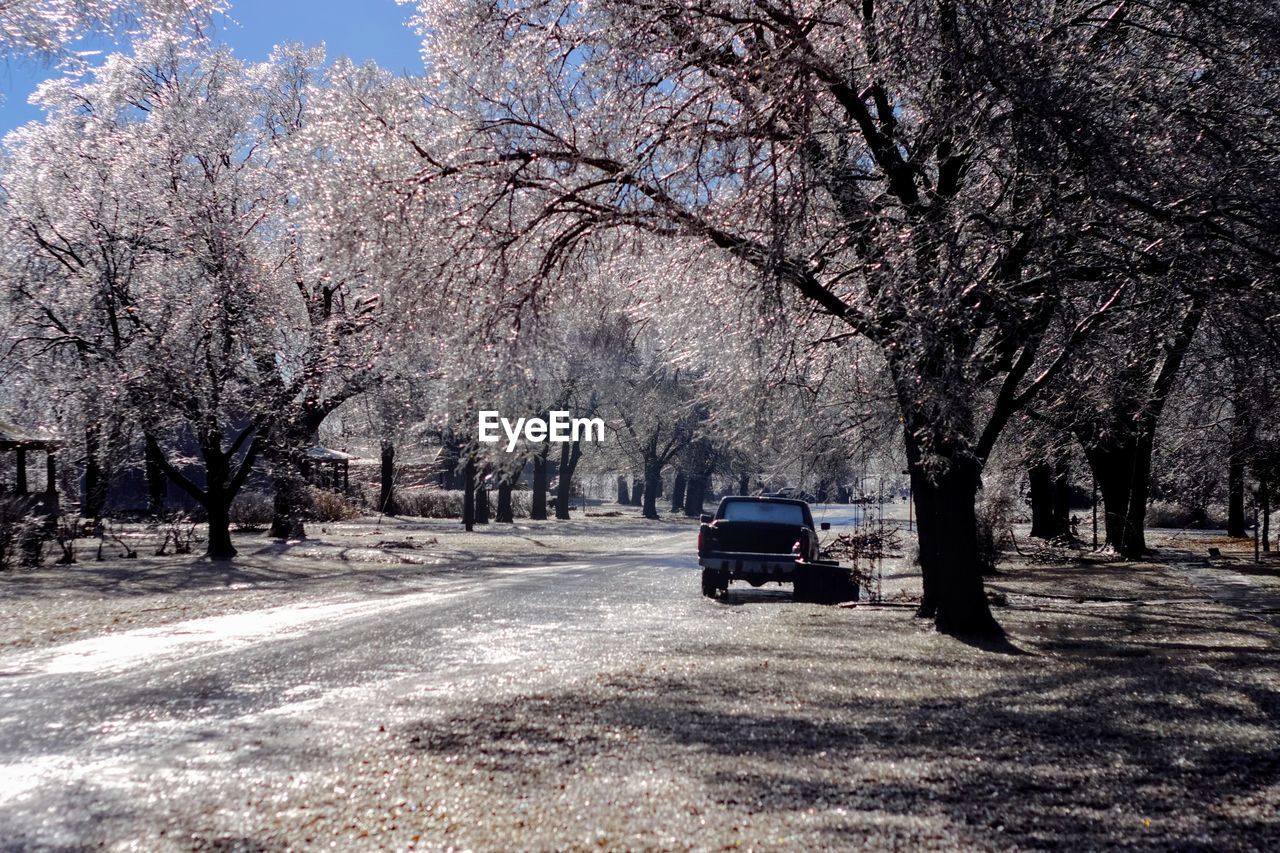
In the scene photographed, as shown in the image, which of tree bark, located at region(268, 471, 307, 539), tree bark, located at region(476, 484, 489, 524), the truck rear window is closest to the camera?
the truck rear window

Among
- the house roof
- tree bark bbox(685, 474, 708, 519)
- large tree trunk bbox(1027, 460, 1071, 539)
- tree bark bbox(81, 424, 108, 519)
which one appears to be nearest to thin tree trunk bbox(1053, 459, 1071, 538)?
large tree trunk bbox(1027, 460, 1071, 539)

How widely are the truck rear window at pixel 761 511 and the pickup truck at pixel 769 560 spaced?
40.8 inches

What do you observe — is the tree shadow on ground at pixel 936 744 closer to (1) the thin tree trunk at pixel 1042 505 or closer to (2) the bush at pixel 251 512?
(1) the thin tree trunk at pixel 1042 505

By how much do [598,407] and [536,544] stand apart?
19829 millimetres

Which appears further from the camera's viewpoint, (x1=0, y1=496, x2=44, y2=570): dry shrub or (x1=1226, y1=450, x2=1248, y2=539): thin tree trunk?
(x1=0, y1=496, x2=44, y2=570): dry shrub

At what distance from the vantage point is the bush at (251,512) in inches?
1613

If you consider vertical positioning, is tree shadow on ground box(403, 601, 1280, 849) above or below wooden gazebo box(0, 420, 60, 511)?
below

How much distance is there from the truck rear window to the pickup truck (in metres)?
1.04

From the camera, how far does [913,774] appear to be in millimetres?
6492

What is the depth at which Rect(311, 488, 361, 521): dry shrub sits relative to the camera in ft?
157

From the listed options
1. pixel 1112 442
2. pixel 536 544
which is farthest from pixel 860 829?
pixel 536 544

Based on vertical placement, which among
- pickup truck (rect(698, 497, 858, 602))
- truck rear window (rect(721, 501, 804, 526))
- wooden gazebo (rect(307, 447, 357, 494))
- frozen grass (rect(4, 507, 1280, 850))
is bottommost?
frozen grass (rect(4, 507, 1280, 850))

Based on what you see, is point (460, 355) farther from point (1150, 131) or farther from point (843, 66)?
point (1150, 131)

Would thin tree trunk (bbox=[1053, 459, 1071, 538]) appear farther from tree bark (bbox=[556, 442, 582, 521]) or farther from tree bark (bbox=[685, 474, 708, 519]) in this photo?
tree bark (bbox=[685, 474, 708, 519])
